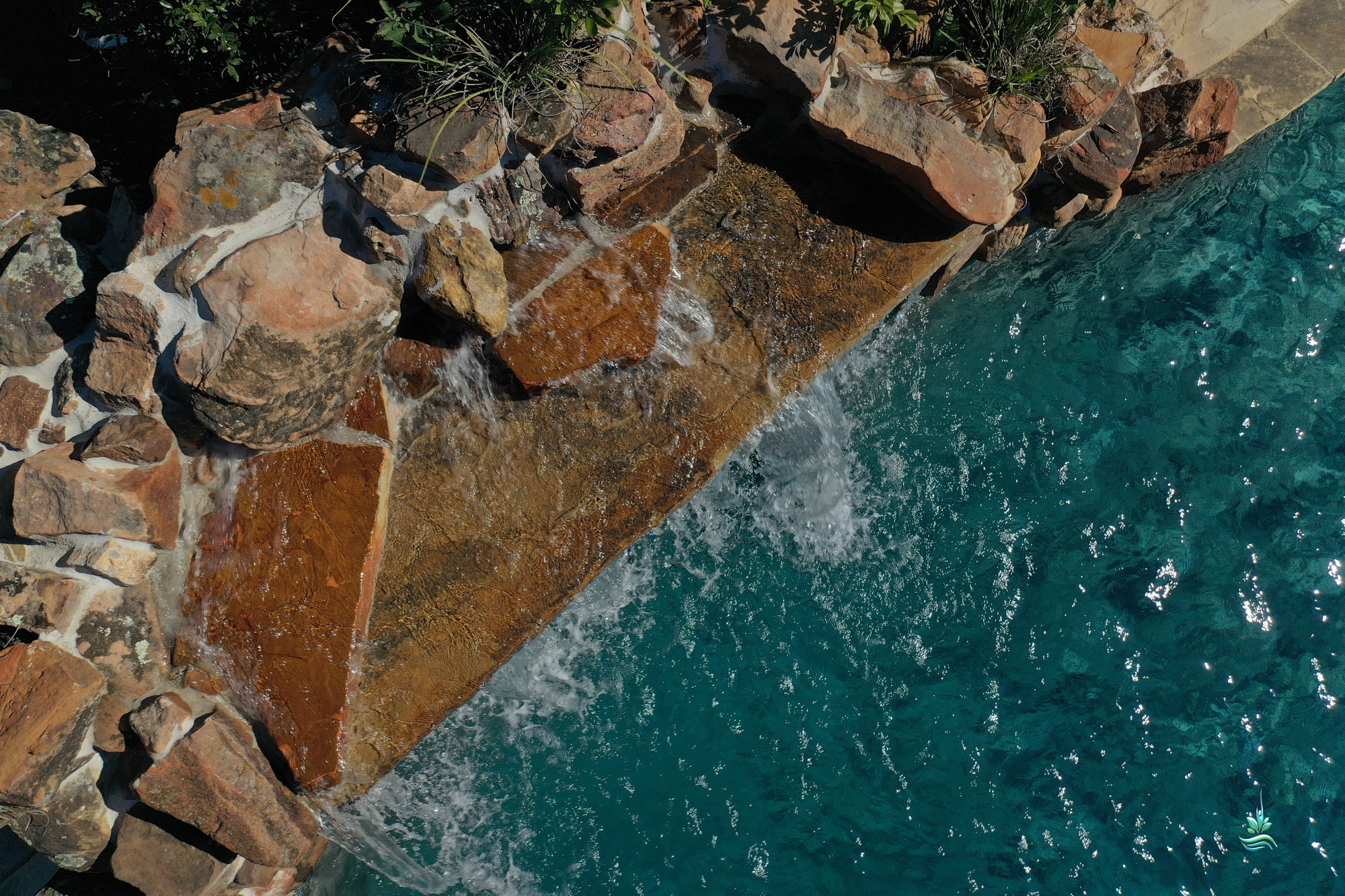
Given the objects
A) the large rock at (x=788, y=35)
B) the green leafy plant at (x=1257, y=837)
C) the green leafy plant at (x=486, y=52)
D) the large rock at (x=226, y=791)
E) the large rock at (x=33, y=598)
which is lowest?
the large rock at (x=226, y=791)

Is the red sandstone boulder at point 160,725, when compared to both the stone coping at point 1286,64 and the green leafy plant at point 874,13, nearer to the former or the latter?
the green leafy plant at point 874,13

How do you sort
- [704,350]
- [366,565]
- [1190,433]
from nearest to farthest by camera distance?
[366,565] → [704,350] → [1190,433]

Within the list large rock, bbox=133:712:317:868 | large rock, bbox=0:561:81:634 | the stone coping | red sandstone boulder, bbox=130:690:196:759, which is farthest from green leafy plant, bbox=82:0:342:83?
the stone coping

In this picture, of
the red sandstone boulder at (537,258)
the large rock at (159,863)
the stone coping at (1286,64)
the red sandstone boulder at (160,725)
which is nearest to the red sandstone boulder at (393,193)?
the red sandstone boulder at (537,258)

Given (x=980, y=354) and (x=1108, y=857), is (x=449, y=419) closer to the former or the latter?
(x=980, y=354)

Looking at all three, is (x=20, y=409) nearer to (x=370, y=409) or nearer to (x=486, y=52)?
(x=370, y=409)

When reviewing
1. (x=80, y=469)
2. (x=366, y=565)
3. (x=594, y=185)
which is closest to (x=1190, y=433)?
(x=594, y=185)
